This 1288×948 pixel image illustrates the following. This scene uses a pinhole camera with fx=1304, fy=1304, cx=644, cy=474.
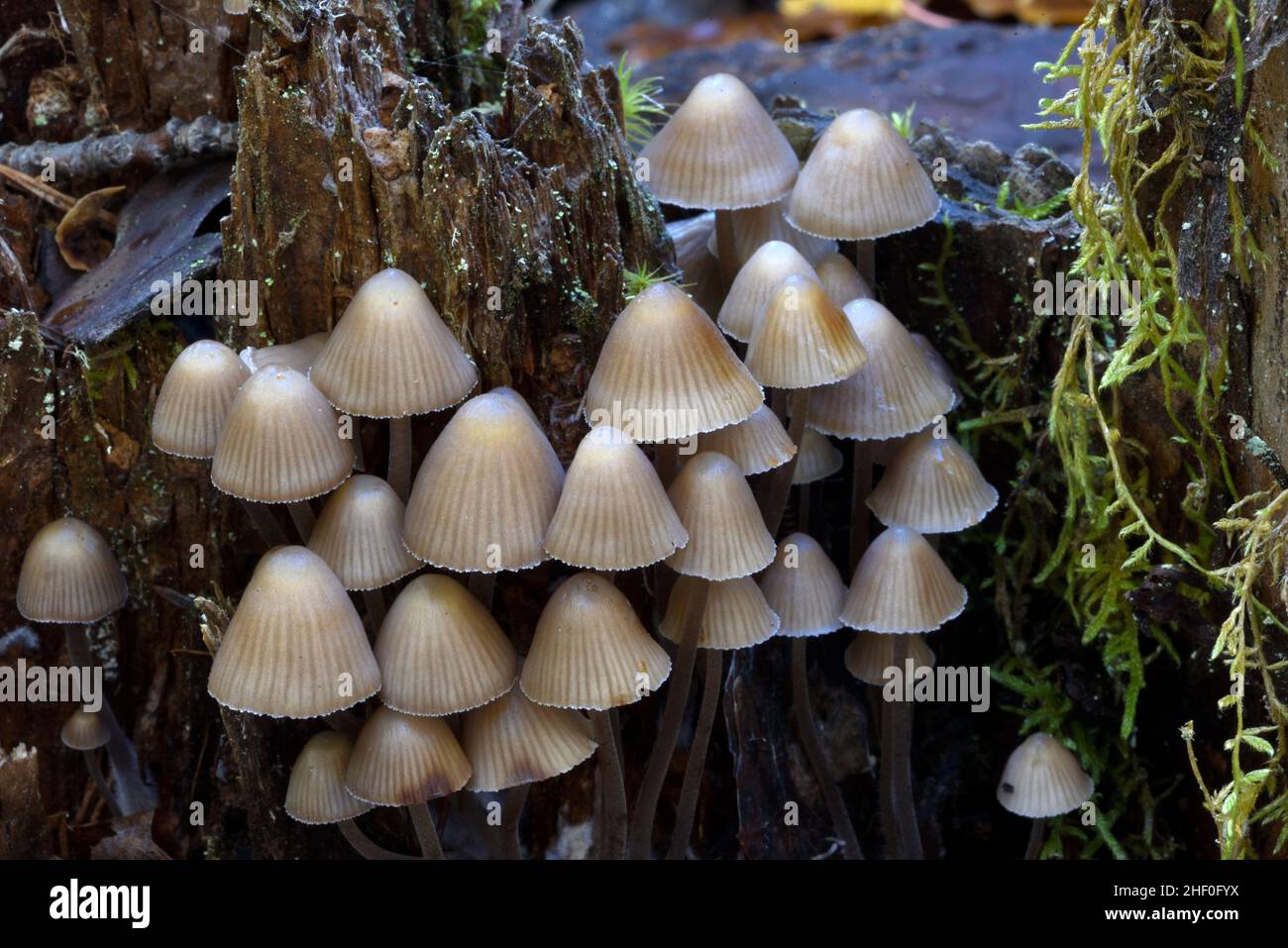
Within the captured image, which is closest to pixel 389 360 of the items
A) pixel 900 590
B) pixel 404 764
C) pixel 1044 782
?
pixel 404 764

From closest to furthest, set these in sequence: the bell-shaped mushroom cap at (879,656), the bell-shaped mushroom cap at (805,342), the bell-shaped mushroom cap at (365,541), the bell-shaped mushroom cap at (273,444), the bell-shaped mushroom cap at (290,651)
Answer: the bell-shaped mushroom cap at (290,651) < the bell-shaped mushroom cap at (273,444) < the bell-shaped mushroom cap at (365,541) < the bell-shaped mushroom cap at (805,342) < the bell-shaped mushroom cap at (879,656)

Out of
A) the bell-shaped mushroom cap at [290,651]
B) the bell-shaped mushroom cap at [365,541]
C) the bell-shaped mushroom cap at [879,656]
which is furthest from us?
the bell-shaped mushroom cap at [879,656]

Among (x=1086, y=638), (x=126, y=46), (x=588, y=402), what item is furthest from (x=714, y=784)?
(x=126, y=46)

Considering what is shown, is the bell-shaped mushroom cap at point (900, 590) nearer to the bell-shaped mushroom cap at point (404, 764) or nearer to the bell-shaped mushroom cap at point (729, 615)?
the bell-shaped mushroom cap at point (729, 615)

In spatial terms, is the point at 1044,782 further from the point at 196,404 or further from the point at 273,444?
the point at 196,404

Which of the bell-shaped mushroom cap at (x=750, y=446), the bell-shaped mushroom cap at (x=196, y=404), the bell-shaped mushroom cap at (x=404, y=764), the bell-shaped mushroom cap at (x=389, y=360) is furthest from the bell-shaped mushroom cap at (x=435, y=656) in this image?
the bell-shaped mushroom cap at (x=750, y=446)

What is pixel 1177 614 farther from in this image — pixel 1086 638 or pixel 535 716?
pixel 535 716

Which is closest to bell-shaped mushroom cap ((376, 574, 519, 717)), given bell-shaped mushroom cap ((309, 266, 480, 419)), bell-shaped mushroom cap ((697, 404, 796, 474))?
bell-shaped mushroom cap ((309, 266, 480, 419))
